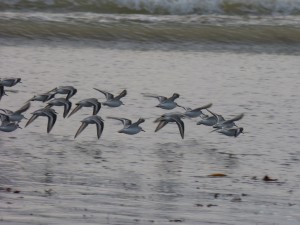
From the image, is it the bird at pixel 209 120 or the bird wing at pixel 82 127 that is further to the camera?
the bird at pixel 209 120

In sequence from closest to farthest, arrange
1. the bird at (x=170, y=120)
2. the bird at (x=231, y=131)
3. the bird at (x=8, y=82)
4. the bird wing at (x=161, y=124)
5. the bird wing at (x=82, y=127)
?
1. the bird at (x=231, y=131)
2. the bird wing at (x=82, y=127)
3. the bird at (x=170, y=120)
4. the bird wing at (x=161, y=124)
5. the bird at (x=8, y=82)

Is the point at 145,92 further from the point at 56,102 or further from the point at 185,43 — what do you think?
the point at 185,43

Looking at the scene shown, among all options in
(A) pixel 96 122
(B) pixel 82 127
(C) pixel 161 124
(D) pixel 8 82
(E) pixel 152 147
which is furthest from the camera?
(D) pixel 8 82

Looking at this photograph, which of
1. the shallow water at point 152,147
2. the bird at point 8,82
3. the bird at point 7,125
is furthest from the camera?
the bird at point 8,82

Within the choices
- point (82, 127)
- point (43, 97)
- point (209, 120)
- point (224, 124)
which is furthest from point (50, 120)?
point (224, 124)

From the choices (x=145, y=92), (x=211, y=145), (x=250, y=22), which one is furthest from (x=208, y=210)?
(x=250, y=22)

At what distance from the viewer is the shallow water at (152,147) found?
23.7 feet

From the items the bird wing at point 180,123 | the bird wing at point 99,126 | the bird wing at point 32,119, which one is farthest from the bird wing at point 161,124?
the bird wing at point 32,119

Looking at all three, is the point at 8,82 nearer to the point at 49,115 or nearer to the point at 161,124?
the point at 49,115

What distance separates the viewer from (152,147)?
963 cm

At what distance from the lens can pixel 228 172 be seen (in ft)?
28.4

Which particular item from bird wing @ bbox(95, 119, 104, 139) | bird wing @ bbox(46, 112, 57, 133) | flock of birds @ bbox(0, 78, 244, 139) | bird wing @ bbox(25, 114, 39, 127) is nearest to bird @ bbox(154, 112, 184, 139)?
flock of birds @ bbox(0, 78, 244, 139)

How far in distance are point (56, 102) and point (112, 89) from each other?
5.87 ft

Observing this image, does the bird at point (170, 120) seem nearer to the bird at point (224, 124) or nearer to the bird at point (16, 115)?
the bird at point (224, 124)
